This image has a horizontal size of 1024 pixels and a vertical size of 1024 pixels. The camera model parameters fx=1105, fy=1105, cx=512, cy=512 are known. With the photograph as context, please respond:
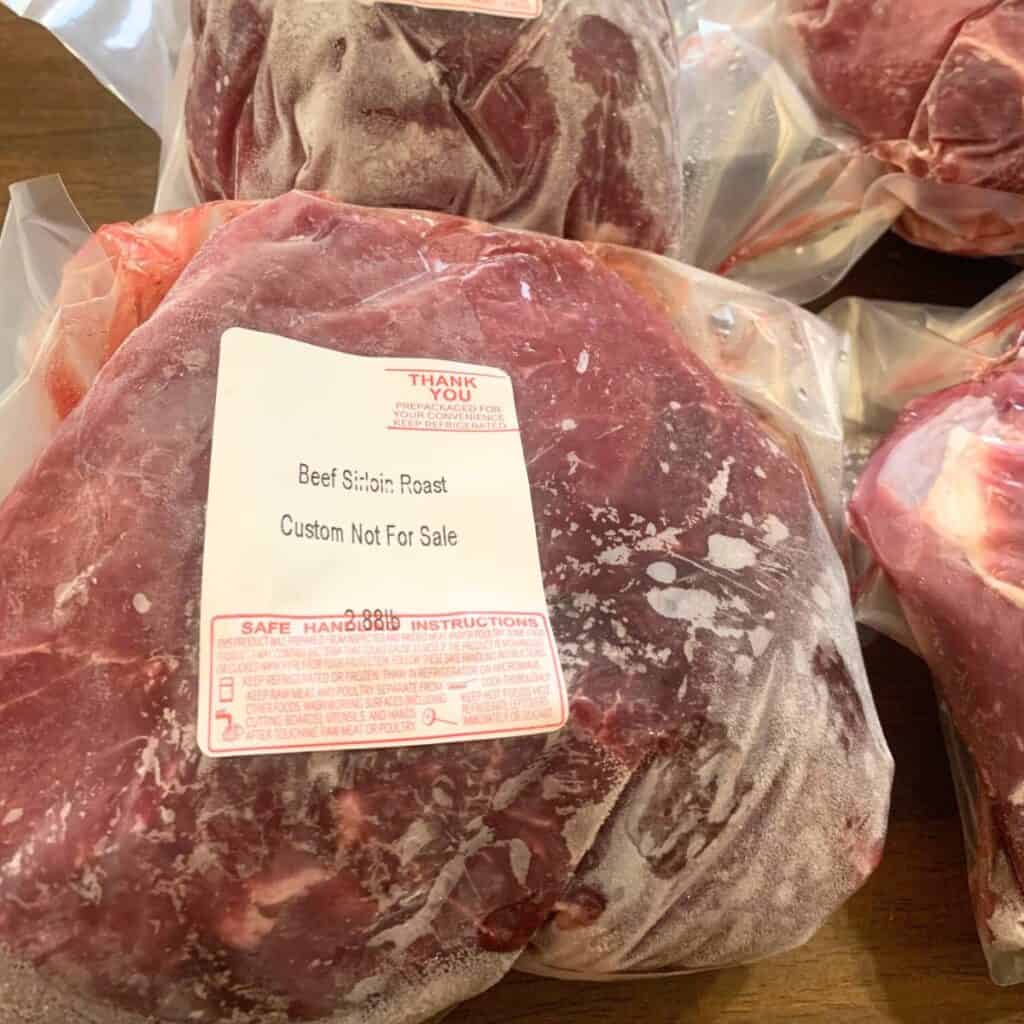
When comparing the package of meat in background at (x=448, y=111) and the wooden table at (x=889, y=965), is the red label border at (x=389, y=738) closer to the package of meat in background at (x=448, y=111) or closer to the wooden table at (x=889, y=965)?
the wooden table at (x=889, y=965)

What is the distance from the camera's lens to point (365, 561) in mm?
615

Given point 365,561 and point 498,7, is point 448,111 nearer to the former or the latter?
point 498,7

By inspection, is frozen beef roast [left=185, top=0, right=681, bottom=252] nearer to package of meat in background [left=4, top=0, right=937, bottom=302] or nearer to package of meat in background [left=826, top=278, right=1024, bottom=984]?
package of meat in background [left=4, top=0, right=937, bottom=302]

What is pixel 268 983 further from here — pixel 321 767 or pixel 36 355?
pixel 36 355

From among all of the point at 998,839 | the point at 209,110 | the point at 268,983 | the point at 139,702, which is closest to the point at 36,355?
the point at 209,110

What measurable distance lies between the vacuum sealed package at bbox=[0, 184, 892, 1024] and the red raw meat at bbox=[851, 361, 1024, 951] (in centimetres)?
14

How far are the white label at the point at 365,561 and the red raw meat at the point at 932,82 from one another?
1.95 ft

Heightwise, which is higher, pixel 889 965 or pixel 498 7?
pixel 498 7

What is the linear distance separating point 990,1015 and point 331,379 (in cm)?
65

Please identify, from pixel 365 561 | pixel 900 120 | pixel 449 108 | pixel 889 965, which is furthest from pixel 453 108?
pixel 889 965

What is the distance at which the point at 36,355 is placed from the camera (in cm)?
79

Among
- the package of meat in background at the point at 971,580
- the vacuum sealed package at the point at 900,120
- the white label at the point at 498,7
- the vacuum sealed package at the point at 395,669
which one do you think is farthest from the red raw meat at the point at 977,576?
the white label at the point at 498,7

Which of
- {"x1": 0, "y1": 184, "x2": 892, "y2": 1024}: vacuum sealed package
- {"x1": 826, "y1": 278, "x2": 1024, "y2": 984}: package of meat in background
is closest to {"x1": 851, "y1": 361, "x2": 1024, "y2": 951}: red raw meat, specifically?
{"x1": 826, "y1": 278, "x2": 1024, "y2": 984}: package of meat in background

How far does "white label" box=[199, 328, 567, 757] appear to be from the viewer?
0.57m
